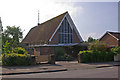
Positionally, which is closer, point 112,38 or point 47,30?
point 47,30

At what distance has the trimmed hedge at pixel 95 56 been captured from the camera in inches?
812

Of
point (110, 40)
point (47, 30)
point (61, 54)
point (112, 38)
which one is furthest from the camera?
point (110, 40)

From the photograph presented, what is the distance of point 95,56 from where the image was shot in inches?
853

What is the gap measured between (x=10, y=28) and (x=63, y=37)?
84.4 feet

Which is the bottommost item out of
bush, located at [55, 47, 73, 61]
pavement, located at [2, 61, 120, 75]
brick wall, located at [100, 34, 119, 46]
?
pavement, located at [2, 61, 120, 75]

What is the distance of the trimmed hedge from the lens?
20.6m

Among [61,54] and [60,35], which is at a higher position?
[60,35]

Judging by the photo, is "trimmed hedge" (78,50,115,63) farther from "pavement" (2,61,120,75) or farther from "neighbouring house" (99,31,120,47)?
"neighbouring house" (99,31,120,47)

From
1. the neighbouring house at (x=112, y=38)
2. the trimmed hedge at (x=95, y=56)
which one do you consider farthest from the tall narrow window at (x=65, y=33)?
the neighbouring house at (x=112, y=38)

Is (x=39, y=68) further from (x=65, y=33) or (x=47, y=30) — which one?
(x=47, y=30)

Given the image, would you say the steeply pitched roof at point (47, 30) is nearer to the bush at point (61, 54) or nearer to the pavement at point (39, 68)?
the bush at point (61, 54)

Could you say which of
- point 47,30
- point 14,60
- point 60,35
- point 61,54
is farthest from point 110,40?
point 14,60

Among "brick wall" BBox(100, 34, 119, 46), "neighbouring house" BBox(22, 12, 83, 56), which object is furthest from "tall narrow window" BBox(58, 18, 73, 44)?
"brick wall" BBox(100, 34, 119, 46)

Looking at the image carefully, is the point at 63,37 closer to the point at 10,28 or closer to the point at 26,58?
the point at 26,58
